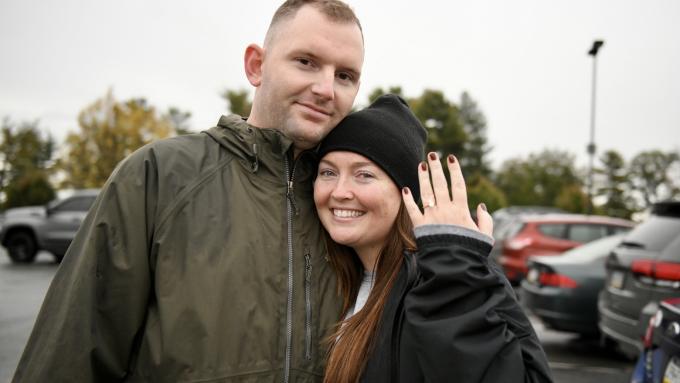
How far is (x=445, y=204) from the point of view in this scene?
1.78 meters

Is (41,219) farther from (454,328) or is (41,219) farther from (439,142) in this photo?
(439,142)

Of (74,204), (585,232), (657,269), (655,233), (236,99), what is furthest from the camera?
(236,99)

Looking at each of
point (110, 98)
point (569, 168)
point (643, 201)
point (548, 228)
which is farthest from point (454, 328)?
point (643, 201)

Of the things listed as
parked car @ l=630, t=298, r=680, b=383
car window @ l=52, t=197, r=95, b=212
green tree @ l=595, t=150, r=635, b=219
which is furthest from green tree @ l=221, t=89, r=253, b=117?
green tree @ l=595, t=150, r=635, b=219

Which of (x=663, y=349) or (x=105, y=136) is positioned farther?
(x=105, y=136)

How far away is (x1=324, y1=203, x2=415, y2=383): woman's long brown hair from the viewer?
1.84 m

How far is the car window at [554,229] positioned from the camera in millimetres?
10453

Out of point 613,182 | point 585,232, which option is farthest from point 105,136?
point 613,182

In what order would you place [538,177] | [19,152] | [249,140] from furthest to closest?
1. [538,177]
2. [19,152]
3. [249,140]

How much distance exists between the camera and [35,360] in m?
1.54

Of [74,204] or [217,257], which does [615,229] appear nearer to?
[217,257]

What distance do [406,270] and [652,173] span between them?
72.6m

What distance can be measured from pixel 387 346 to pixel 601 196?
68666 mm

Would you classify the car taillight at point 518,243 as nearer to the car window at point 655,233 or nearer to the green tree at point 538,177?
the car window at point 655,233
